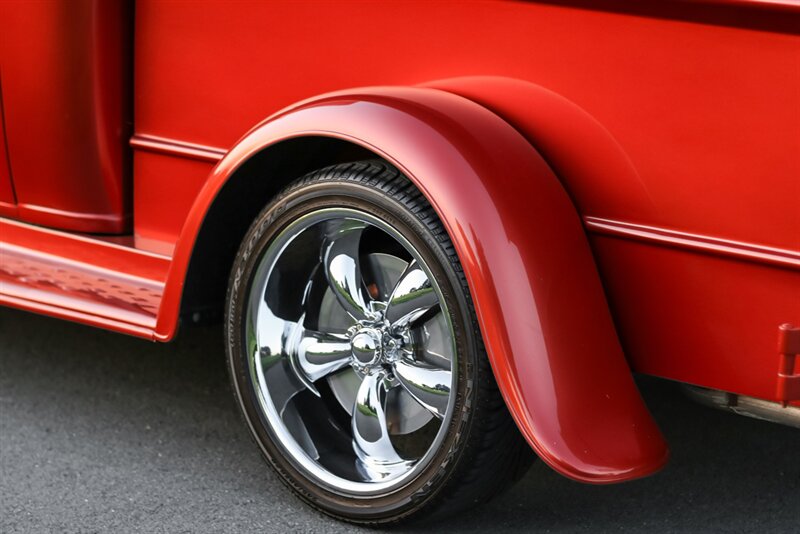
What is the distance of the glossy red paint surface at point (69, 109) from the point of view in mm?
2816

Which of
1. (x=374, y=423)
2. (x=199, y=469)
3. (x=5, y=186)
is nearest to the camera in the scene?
(x=374, y=423)

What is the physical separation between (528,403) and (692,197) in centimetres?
52

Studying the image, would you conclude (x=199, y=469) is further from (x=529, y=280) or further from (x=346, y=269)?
(x=529, y=280)

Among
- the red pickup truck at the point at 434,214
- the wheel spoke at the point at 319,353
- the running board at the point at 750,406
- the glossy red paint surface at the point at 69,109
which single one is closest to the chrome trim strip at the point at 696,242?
the red pickup truck at the point at 434,214

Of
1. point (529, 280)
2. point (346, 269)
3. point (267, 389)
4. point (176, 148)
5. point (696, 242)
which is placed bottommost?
point (267, 389)

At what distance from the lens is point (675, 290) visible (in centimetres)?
226

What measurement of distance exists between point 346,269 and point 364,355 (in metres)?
0.22

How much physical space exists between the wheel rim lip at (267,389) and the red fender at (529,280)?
140mm

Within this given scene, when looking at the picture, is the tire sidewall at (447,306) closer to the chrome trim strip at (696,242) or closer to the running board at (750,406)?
the chrome trim strip at (696,242)

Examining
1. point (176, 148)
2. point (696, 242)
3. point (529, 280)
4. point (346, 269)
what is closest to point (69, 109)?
point (176, 148)

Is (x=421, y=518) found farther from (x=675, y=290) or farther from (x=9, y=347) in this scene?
(x=9, y=347)

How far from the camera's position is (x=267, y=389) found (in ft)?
8.63

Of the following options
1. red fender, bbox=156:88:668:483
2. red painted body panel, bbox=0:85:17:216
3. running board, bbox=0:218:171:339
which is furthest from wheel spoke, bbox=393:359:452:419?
red painted body panel, bbox=0:85:17:216

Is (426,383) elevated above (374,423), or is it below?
above
